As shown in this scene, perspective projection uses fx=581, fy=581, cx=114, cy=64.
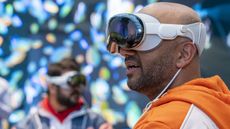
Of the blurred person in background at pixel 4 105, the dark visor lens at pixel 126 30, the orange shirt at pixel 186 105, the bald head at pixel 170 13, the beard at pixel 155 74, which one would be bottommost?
the blurred person in background at pixel 4 105

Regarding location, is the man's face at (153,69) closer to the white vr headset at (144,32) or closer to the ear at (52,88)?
the white vr headset at (144,32)

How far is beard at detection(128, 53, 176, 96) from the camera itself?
6.07 feet

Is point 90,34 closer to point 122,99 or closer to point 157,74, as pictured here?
point 122,99

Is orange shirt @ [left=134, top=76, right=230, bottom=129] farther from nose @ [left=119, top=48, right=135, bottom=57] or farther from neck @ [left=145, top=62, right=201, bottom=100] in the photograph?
nose @ [left=119, top=48, right=135, bottom=57]

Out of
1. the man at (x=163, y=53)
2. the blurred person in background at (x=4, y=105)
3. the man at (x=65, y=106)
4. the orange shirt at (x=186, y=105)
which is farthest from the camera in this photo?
the blurred person in background at (x=4, y=105)

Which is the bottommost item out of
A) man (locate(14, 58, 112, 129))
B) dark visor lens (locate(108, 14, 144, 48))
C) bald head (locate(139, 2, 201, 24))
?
man (locate(14, 58, 112, 129))

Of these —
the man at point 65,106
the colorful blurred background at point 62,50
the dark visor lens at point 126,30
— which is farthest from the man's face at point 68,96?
the dark visor lens at point 126,30

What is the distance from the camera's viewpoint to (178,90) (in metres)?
1.78

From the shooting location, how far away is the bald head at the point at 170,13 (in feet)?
6.17

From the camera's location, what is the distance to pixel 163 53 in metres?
1.85

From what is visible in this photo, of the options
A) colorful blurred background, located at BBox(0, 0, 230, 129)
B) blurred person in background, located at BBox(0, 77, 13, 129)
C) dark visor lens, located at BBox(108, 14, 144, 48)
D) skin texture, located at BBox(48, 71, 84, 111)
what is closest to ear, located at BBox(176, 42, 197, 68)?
dark visor lens, located at BBox(108, 14, 144, 48)

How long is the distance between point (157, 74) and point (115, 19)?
0.24 meters


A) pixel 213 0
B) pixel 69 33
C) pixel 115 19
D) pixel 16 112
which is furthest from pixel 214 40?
pixel 115 19

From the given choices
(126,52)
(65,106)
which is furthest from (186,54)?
(65,106)
